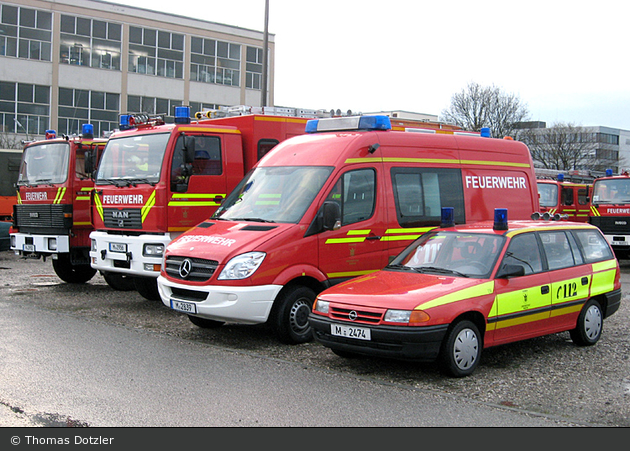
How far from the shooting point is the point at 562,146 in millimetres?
61812

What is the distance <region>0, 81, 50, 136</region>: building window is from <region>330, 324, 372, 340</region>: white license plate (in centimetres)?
3473

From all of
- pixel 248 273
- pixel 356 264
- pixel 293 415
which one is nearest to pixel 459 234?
pixel 356 264

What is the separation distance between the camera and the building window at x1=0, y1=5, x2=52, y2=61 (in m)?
37.5

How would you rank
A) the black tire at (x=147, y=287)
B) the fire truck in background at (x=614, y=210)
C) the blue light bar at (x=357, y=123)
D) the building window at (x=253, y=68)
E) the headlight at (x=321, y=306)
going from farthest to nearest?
1. the building window at (x=253, y=68)
2. the fire truck in background at (x=614, y=210)
3. the black tire at (x=147, y=287)
4. the blue light bar at (x=357, y=123)
5. the headlight at (x=321, y=306)

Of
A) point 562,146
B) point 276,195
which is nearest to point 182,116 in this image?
point 276,195

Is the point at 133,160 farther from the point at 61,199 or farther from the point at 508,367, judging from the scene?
the point at 508,367

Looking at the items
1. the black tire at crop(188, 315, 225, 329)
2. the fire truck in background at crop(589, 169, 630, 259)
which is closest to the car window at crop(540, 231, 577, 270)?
the black tire at crop(188, 315, 225, 329)

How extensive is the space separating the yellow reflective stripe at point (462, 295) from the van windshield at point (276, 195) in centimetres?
242

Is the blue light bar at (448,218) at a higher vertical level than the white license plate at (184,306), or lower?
higher

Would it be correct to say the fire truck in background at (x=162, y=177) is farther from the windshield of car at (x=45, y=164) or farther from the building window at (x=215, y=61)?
the building window at (x=215, y=61)

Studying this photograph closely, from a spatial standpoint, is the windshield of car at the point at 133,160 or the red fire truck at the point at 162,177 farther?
the windshield of car at the point at 133,160

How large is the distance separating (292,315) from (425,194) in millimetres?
2876

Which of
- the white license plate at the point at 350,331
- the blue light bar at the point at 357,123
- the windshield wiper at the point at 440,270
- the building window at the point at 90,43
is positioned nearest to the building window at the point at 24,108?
the building window at the point at 90,43

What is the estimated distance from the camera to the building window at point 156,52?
4225 centimetres
